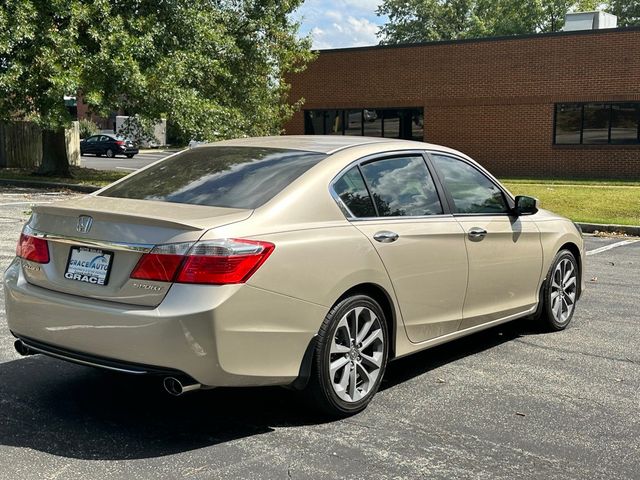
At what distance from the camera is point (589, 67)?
84.7 feet

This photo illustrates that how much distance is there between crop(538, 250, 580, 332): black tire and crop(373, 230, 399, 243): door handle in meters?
2.16

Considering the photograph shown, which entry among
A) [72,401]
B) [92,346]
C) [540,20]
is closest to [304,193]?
[92,346]

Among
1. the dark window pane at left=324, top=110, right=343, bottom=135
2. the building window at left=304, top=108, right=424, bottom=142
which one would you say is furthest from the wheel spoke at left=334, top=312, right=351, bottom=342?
the dark window pane at left=324, top=110, right=343, bottom=135

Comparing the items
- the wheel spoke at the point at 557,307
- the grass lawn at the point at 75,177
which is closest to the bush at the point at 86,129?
the grass lawn at the point at 75,177

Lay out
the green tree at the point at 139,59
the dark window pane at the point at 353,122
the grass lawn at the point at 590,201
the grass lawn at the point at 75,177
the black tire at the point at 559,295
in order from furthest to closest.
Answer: the dark window pane at the point at 353,122, the grass lawn at the point at 75,177, the green tree at the point at 139,59, the grass lawn at the point at 590,201, the black tire at the point at 559,295

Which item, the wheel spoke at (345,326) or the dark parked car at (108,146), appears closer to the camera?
the wheel spoke at (345,326)

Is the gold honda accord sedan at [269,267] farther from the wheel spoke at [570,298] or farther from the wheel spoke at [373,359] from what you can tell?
the wheel spoke at [570,298]

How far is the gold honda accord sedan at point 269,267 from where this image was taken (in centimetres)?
378

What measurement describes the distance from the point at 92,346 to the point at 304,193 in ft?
4.67

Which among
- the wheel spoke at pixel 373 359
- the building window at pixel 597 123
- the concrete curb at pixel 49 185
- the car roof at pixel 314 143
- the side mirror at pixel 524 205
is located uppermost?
the building window at pixel 597 123

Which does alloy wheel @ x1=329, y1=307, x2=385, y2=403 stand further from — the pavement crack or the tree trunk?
the tree trunk

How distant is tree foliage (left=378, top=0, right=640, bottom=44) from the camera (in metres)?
55.1

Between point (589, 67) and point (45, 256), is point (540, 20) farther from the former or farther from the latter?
point (45, 256)

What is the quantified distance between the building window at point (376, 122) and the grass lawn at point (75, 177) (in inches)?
369
